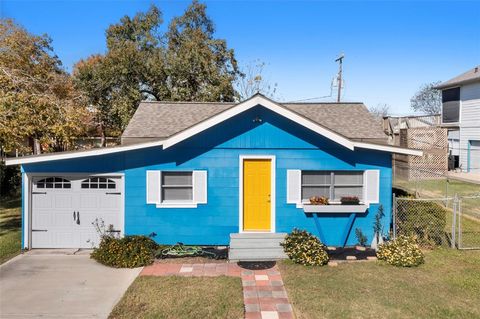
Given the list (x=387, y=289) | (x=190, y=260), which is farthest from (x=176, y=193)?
(x=387, y=289)

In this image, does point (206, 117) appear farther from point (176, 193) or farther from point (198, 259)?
point (198, 259)

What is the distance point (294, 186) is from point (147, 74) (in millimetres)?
18165

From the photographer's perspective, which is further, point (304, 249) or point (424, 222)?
point (424, 222)

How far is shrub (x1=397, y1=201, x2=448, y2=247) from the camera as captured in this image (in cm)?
1111

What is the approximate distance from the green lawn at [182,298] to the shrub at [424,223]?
5843 mm

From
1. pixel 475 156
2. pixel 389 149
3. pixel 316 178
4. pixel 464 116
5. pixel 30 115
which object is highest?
pixel 464 116

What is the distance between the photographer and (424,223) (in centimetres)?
1110

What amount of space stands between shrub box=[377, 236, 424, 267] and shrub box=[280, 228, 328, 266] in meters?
1.65

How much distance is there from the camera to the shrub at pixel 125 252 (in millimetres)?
9469

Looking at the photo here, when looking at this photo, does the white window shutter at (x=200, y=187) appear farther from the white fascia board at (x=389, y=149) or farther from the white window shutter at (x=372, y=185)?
the white window shutter at (x=372, y=185)

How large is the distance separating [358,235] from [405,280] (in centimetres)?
271

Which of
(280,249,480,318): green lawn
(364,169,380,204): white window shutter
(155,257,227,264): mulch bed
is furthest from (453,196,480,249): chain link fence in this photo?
(155,257,227,264): mulch bed

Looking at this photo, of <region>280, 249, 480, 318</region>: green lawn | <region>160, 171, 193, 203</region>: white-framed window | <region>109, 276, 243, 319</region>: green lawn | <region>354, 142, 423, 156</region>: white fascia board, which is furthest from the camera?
<region>160, 171, 193, 203</region>: white-framed window

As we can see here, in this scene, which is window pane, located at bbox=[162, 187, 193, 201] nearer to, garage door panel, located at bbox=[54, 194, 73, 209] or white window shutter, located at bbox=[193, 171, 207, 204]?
white window shutter, located at bbox=[193, 171, 207, 204]
